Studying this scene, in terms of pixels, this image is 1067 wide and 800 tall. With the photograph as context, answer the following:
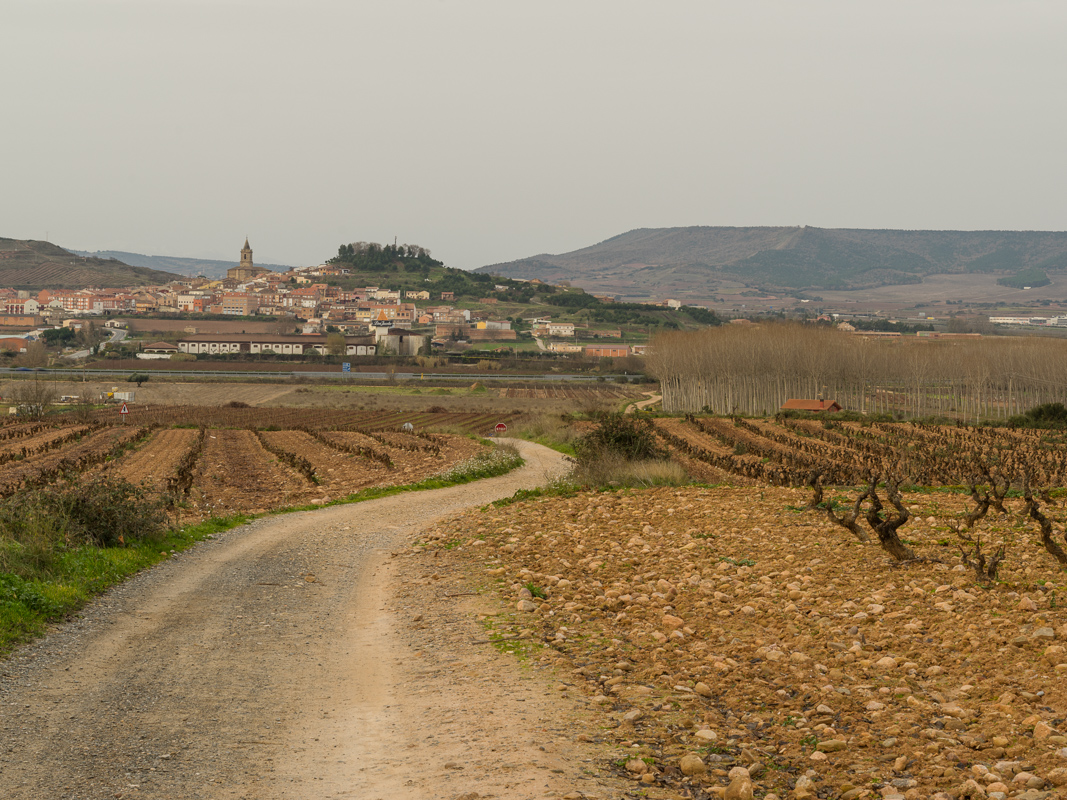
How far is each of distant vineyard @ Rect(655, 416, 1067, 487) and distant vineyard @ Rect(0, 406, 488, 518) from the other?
35.4 feet

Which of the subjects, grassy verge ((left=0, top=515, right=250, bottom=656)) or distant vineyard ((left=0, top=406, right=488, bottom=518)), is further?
distant vineyard ((left=0, top=406, right=488, bottom=518))

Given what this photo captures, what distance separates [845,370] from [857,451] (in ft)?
146

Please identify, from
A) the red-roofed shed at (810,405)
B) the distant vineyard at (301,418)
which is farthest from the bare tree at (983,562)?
the red-roofed shed at (810,405)

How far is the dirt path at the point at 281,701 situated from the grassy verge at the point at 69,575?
1.05 feet

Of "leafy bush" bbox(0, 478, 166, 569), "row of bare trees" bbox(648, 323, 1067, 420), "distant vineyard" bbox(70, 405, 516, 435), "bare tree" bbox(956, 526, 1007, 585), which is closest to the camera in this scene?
"bare tree" bbox(956, 526, 1007, 585)

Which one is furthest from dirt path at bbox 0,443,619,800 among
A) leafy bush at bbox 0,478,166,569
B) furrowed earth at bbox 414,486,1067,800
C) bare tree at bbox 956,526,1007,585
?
bare tree at bbox 956,526,1007,585

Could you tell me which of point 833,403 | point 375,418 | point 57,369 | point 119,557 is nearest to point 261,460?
point 119,557

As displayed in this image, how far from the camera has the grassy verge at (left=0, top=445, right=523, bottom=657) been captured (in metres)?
9.83

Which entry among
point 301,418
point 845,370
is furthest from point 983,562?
point 845,370

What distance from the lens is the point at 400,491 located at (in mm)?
26172

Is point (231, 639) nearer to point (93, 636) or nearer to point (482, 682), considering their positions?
point (93, 636)

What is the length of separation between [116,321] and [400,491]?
187292 millimetres

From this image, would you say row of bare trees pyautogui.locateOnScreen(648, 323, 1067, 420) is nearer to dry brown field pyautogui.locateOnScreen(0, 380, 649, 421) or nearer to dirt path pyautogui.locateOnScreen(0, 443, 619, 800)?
dry brown field pyautogui.locateOnScreen(0, 380, 649, 421)

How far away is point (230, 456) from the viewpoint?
37.1 meters
